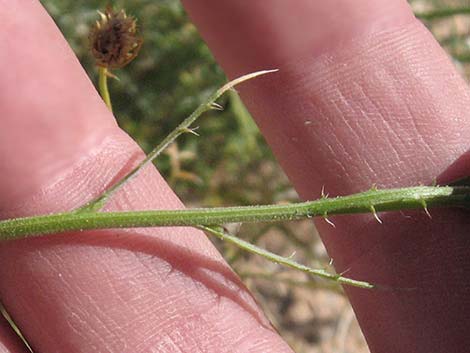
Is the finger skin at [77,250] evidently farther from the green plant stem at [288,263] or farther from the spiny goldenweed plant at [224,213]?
the green plant stem at [288,263]

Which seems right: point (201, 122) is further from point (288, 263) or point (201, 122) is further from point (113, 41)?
point (288, 263)

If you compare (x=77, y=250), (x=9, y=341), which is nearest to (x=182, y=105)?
(x=77, y=250)

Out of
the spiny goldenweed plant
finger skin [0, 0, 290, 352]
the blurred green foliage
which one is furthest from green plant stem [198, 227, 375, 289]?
the blurred green foliage

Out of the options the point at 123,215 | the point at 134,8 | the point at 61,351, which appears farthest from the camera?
the point at 134,8

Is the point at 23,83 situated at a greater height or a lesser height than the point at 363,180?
greater

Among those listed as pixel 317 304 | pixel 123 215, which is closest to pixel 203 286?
pixel 123 215

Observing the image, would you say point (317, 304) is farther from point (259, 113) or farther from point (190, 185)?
point (259, 113)

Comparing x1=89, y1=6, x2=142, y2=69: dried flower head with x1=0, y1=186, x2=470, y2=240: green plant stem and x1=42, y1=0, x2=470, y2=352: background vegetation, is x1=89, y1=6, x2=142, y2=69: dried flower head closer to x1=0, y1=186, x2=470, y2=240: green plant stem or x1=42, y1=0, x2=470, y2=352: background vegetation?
x1=0, y1=186, x2=470, y2=240: green plant stem
